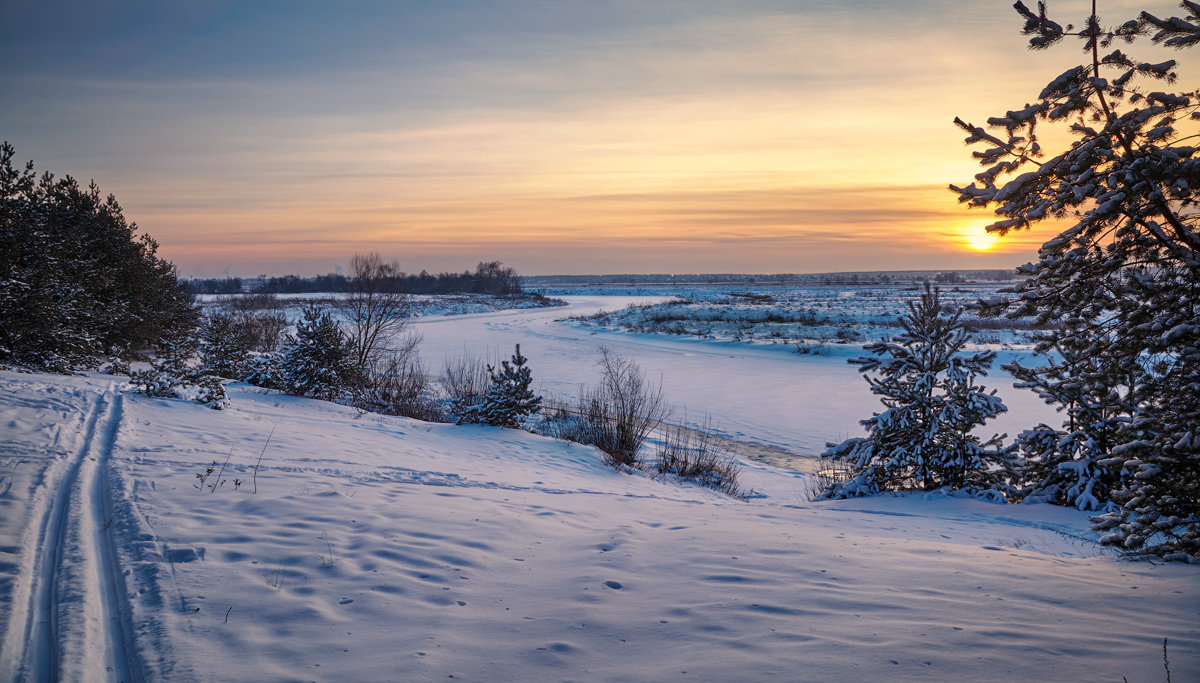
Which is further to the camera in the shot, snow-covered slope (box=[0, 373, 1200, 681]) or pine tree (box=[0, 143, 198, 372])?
pine tree (box=[0, 143, 198, 372])

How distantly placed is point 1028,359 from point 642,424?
71.1 feet

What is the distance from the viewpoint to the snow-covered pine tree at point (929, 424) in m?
9.95

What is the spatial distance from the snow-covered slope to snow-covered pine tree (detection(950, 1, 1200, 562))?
826 mm

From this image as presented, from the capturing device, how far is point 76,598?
12.5ft

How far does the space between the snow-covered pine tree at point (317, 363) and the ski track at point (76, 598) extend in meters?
11.2

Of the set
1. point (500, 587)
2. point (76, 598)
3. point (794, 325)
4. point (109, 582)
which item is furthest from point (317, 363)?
point (794, 325)

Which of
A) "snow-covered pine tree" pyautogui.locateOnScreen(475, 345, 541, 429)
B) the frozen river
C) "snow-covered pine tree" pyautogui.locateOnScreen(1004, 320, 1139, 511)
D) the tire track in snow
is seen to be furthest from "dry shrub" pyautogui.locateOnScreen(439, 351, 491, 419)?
"snow-covered pine tree" pyautogui.locateOnScreen(1004, 320, 1139, 511)

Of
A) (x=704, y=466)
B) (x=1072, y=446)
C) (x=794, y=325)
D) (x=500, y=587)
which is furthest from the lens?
(x=794, y=325)

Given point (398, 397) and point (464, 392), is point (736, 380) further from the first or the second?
point (398, 397)

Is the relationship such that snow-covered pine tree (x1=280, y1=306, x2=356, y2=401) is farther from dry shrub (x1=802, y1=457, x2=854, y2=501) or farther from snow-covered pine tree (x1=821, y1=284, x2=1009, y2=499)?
snow-covered pine tree (x1=821, y1=284, x2=1009, y2=499)

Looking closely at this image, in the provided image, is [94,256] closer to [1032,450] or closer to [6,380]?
[6,380]

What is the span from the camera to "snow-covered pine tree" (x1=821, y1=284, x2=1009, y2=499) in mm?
9953

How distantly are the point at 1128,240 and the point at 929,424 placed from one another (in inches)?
223

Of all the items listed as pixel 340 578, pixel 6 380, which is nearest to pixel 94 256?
pixel 6 380
